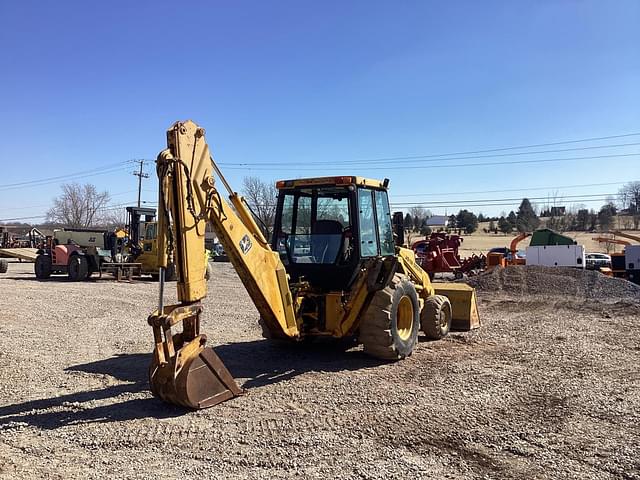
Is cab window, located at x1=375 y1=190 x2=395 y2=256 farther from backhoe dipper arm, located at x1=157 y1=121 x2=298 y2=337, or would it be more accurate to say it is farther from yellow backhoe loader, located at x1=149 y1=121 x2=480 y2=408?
backhoe dipper arm, located at x1=157 y1=121 x2=298 y2=337

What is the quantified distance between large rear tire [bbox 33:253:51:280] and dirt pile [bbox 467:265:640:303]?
16.4m

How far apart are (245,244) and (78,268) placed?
17709 mm

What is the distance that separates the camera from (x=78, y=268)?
870 inches

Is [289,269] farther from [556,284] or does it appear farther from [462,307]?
[556,284]

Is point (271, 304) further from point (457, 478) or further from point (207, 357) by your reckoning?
point (457, 478)

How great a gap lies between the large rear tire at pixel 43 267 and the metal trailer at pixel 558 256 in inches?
774

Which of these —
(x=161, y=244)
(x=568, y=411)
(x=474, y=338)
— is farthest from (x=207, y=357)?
(x=474, y=338)

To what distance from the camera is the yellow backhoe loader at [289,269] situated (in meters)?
5.72

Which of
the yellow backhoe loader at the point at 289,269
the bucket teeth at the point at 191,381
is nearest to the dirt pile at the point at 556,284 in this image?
the yellow backhoe loader at the point at 289,269

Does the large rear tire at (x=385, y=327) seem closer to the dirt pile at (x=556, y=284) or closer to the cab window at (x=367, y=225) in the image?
the cab window at (x=367, y=225)

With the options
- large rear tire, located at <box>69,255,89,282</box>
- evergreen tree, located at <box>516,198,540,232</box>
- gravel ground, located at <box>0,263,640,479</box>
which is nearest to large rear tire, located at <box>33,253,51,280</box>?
large rear tire, located at <box>69,255,89,282</box>

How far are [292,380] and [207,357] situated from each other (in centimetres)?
157

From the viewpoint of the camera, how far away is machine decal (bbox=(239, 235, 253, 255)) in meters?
6.48

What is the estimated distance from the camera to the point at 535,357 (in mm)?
8547
